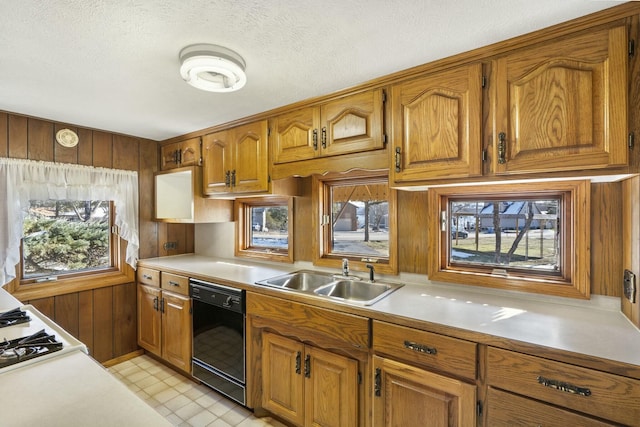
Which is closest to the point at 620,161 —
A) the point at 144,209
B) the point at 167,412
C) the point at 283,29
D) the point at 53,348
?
the point at 283,29

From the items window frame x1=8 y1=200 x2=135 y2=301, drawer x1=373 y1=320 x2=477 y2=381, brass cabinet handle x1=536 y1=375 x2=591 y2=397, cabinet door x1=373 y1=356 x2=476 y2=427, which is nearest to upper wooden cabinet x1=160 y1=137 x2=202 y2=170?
window frame x1=8 y1=200 x2=135 y2=301

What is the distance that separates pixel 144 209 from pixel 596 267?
3541 millimetres

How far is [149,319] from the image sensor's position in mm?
2773

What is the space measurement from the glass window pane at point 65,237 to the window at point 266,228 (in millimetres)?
1274

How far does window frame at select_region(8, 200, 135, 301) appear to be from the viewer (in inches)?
92.2

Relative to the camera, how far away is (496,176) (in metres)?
1.40

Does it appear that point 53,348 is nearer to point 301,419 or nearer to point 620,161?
point 301,419

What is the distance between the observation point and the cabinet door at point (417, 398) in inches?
49.1

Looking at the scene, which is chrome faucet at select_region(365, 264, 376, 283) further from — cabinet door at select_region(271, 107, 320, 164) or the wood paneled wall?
the wood paneled wall

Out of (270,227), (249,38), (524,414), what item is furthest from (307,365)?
(249,38)

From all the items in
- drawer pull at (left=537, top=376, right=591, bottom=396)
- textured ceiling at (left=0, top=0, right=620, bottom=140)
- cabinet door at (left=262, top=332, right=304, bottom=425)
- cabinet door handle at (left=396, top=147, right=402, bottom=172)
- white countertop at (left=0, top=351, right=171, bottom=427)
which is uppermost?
textured ceiling at (left=0, top=0, right=620, bottom=140)

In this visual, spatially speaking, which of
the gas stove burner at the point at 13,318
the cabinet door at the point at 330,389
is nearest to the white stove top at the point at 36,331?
the gas stove burner at the point at 13,318

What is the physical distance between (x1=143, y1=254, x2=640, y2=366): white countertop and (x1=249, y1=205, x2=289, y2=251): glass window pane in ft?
2.63

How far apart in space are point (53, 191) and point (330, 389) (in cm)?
264
